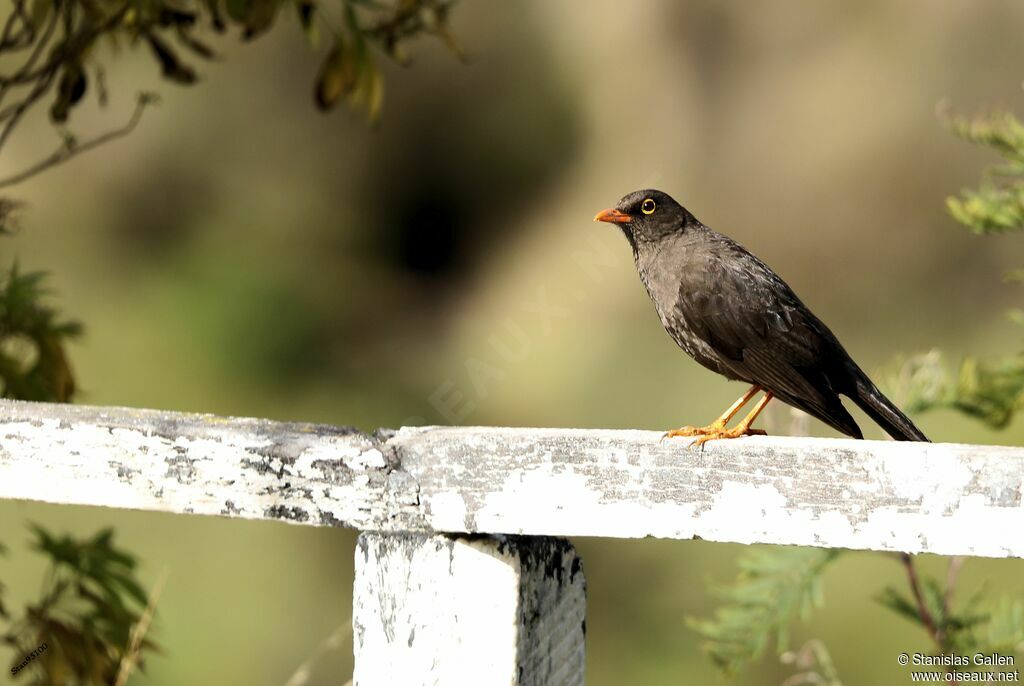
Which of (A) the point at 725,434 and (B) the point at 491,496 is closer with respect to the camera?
(B) the point at 491,496

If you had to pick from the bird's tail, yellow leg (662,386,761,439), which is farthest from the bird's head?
the bird's tail

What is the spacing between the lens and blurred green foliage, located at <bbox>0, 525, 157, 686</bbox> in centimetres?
380

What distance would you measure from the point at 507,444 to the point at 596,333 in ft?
→ 24.7

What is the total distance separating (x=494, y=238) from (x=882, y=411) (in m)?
7.32

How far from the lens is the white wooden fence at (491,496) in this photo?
199 centimetres

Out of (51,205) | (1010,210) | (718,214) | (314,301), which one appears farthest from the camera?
(51,205)

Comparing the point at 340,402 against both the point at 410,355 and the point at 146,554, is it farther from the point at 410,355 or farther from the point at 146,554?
the point at 146,554

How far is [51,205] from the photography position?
11016mm

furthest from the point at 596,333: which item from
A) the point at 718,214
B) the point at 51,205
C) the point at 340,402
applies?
the point at 51,205

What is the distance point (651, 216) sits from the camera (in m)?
3.98

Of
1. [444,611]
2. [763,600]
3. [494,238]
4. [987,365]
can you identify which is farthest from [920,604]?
[494,238]

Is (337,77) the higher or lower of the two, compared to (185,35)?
lower

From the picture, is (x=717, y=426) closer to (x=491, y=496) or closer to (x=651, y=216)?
(x=651, y=216)

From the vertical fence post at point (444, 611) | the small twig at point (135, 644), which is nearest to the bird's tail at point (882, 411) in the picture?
the vertical fence post at point (444, 611)
